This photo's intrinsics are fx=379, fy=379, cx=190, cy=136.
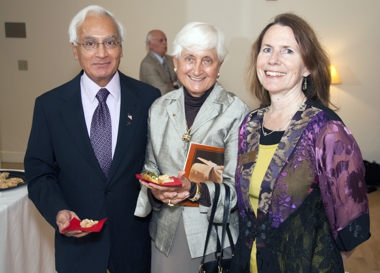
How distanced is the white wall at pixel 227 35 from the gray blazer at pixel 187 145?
4.62 metres

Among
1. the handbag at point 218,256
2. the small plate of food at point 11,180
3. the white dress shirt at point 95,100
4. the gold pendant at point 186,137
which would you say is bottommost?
the small plate of food at point 11,180

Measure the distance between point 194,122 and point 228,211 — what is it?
43 cm

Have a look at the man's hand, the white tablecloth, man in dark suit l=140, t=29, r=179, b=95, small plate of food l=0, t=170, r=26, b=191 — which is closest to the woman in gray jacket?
the man's hand

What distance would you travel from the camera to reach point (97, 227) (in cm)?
159

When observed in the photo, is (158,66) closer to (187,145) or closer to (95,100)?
(95,100)

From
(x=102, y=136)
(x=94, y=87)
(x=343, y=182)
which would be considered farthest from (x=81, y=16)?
(x=343, y=182)

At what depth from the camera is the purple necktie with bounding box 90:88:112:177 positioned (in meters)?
1.84

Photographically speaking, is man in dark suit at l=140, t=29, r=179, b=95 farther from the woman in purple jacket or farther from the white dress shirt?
the woman in purple jacket

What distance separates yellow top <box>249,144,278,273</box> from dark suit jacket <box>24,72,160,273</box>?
620mm

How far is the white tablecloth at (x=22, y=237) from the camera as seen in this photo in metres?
2.15

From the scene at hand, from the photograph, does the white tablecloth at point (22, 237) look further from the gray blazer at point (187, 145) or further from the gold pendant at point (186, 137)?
the gold pendant at point (186, 137)

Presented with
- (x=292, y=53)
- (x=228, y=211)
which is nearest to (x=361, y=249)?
(x=228, y=211)

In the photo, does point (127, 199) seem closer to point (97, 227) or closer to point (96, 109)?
point (97, 227)

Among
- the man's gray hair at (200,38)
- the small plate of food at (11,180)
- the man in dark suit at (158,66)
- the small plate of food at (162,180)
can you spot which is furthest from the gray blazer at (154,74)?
the small plate of food at (162,180)
